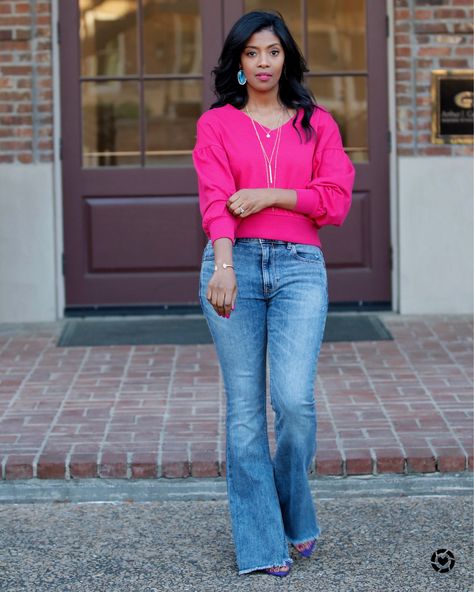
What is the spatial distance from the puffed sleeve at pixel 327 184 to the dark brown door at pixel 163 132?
4.69 meters

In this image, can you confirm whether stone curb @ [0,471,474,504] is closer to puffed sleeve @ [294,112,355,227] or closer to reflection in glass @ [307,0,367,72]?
puffed sleeve @ [294,112,355,227]

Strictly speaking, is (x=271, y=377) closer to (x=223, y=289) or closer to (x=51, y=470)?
(x=223, y=289)

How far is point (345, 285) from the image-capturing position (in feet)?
29.5

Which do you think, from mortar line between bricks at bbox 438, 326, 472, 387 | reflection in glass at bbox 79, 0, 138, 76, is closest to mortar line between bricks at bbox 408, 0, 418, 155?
mortar line between bricks at bbox 438, 326, 472, 387

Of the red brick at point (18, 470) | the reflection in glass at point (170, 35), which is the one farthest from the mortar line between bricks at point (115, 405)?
the reflection in glass at point (170, 35)

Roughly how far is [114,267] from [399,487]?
158 inches

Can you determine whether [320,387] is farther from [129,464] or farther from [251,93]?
[251,93]

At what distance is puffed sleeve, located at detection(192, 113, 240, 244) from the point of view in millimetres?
4055

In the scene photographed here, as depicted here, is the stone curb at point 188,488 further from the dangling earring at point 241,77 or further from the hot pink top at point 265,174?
the dangling earring at point 241,77

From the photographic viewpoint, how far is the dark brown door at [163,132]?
8.83 m

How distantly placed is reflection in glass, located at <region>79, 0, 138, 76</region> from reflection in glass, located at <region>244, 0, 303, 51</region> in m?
0.83

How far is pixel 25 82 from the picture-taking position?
28.4 feet

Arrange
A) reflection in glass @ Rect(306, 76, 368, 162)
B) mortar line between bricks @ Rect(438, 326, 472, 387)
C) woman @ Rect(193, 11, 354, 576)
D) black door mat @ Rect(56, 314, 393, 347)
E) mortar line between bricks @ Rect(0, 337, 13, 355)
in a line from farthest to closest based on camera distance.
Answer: reflection in glass @ Rect(306, 76, 368, 162) < black door mat @ Rect(56, 314, 393, 347) < mortar line between bricks @ Rect(0, 337, 13, 355) < mortar line between bricks @ Rect(438, 326, 472, 387) < woman @ Rect(193, 11, 354, 576)

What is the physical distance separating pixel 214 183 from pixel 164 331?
4.43 meters
